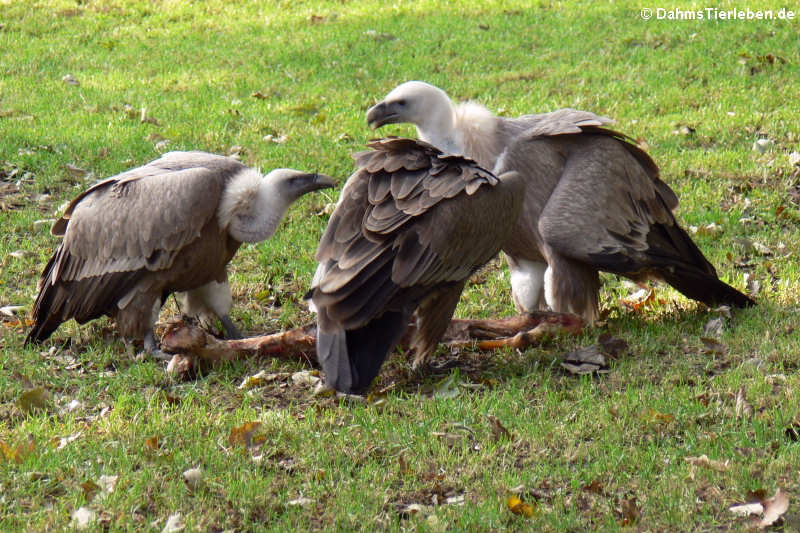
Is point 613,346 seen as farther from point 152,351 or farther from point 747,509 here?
point 152,351

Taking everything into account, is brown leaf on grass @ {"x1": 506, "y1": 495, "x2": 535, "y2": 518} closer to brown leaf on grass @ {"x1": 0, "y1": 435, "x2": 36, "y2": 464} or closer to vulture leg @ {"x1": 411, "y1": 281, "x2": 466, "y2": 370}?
vulture leg @ {"x1": 411, "y1": 281, "x2": 466, "y2": 370}

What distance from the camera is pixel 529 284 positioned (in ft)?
19.7

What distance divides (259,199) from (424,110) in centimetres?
107

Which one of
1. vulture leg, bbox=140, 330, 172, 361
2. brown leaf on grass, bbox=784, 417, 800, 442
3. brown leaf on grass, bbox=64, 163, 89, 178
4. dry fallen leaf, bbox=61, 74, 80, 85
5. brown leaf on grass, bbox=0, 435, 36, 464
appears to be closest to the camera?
brown leaf on grass, bbox=0, 435, 36, 464

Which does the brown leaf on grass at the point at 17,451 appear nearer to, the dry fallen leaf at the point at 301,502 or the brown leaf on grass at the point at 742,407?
the dry fallen leaf at the point at 301,502

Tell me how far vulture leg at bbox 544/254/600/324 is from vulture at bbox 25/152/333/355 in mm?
1385

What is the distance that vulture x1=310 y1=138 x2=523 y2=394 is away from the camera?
187 inches

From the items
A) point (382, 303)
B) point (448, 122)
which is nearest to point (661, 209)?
point (448, 122)

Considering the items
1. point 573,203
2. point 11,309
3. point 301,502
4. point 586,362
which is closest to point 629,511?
point 301,502

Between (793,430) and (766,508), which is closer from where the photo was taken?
(766,508)

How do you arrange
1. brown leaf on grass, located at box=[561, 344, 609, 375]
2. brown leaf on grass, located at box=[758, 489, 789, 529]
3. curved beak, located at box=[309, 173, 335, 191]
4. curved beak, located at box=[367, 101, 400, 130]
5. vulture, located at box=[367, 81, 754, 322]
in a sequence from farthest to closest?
curved beak, located at box=[367, 101, 400, 130]
curved beak, located at box=[309, 173, 335, 191]
vulture, located at box=[367, 81, 754, 322]
brown leaf on grass, located at box=[561, 344, 609, 375]
brown leaf on grass, located at box=[758, 489, 789, 529]

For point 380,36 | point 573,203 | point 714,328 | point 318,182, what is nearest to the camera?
point 714,328

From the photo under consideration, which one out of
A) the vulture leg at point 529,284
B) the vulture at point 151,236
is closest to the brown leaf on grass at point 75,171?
the vulture at point 151,236

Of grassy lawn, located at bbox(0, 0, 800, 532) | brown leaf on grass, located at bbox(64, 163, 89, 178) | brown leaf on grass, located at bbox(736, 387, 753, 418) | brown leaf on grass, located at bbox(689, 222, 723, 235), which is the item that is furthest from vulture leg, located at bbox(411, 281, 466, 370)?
brown leaf on grass, located at bbox(64, 163, 89, 178)
